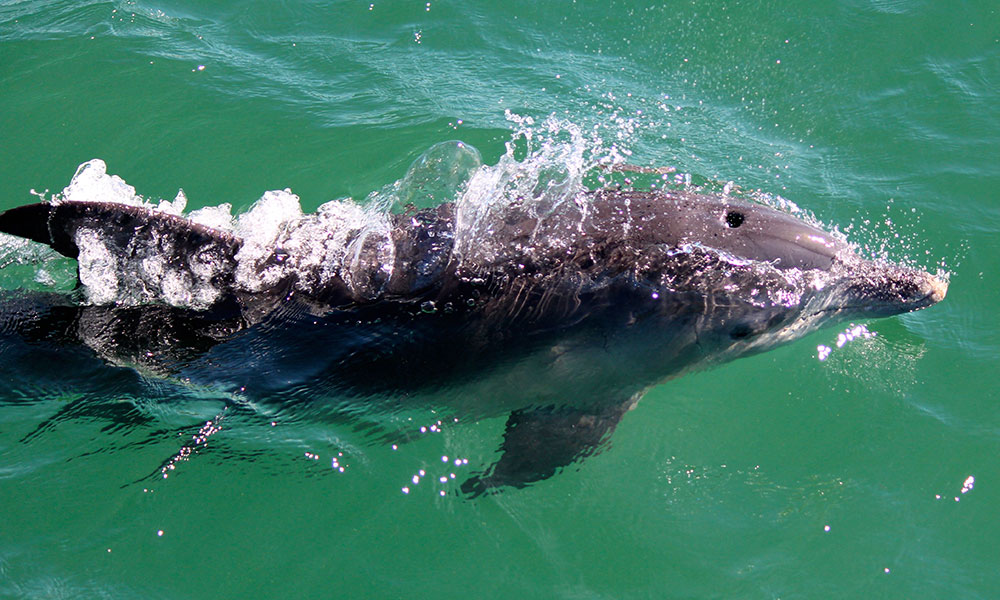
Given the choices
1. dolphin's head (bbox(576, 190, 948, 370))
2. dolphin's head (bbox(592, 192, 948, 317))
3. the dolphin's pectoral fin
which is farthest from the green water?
dolphin's head (bbox(592, 192, 948, 317))

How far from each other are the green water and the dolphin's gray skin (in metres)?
0.57

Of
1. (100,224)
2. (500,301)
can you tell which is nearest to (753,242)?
(500,301)

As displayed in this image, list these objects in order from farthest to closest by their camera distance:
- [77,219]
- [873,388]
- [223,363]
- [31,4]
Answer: [31,4], [873,388], [223,363], [77,219]

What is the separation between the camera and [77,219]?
546 centimetres

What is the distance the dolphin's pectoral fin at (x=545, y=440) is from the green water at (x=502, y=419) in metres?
0.30

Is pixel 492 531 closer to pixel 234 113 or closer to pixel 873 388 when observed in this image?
pixel 873 388

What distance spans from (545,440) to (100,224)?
3.53 meters

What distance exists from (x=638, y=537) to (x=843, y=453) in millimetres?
1947

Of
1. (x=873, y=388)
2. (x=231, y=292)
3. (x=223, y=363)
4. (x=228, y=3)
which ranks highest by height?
(x=228, y=3)

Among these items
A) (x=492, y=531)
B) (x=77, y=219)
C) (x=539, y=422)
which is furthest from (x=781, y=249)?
(x=77, y=219)

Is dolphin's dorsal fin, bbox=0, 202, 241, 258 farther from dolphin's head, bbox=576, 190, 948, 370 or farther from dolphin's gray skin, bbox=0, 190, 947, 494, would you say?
dolphin's head, bbox=576, 190, 948, 370

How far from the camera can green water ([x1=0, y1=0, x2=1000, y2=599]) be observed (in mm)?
6082

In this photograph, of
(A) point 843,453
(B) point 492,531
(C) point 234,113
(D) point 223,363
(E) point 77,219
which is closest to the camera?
(E) point 77,219

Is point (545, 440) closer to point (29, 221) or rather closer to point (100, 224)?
point (100, 224)
